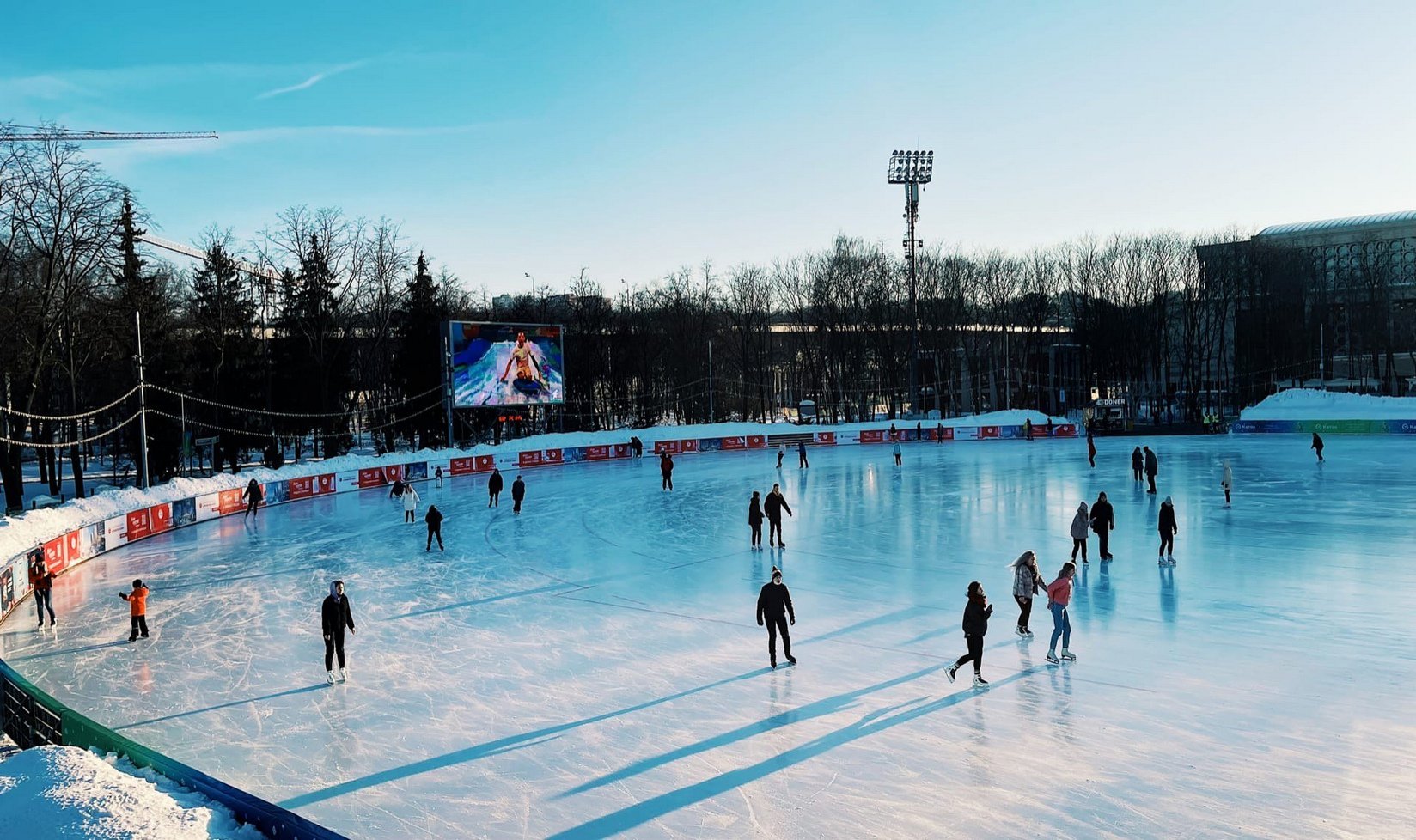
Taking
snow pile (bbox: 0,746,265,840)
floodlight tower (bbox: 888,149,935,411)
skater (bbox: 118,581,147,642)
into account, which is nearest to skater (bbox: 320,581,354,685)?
snow pile (bbox: 0,746,265,840)

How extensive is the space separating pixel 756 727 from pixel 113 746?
19.6ft

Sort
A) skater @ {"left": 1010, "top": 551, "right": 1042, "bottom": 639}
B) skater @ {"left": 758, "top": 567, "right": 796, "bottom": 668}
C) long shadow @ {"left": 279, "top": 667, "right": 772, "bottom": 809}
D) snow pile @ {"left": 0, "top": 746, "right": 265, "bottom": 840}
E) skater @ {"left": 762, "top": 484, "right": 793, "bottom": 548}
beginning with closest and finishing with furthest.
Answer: snow pile @ {"left": 0, "top": 746, "right": 265, "bottom": 840}, long shadow @ {"left": 279, "top": 667, "right": 772, "bottom": 809}, skater @ {"left": 758, "top": 567, "right": 796, "bottom": 668}, skater @ {"left": 1010, "top": 551, "right": 1042, "bottom": 639}, skater @ {"left": 762, "top": 484, "right": 793, "bottom": 548}

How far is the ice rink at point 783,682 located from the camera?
760cm

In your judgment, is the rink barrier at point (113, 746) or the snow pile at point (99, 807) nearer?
the rink barrier at point (113, 746)

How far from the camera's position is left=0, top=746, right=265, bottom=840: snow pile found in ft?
21.3

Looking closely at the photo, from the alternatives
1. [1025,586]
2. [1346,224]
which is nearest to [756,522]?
[1025,586]

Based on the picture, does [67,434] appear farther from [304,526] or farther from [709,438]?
[304,526]

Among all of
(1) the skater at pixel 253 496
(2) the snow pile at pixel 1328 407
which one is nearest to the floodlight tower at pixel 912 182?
(2) the snow pile at pixel 1328 407

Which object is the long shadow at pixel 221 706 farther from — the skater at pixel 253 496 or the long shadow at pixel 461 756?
the skater at pixel 253 496

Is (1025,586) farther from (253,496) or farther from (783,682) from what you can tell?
(253,496)

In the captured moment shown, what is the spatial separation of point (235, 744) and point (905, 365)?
70051 millimetres

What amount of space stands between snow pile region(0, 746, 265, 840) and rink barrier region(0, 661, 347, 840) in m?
0.09

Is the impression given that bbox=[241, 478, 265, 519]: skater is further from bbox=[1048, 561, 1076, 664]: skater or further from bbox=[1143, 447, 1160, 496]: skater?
bbox=[1143, 447, 1160, 496]: skater

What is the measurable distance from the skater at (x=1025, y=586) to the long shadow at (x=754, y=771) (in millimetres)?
1899
